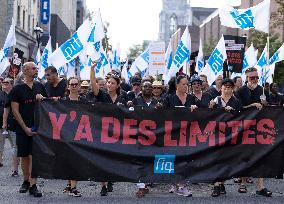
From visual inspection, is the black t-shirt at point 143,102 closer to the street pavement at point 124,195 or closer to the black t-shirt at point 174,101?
the black t-shirt at point 174,101

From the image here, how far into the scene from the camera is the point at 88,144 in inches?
347

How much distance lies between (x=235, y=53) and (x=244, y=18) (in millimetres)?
4870

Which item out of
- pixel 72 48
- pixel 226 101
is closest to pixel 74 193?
pixel 226 101

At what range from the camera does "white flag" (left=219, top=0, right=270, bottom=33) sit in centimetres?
1120

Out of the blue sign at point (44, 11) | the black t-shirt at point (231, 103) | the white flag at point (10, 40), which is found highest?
the blue sign at point (44, 11)

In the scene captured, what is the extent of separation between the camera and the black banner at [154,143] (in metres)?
8.77

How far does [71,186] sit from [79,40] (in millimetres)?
5012

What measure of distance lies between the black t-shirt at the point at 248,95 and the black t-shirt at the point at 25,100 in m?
3.33

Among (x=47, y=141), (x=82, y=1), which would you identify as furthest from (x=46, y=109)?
(x=82, y=1)

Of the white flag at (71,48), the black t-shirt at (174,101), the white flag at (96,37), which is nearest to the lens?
the black t-shirt at (174,101)

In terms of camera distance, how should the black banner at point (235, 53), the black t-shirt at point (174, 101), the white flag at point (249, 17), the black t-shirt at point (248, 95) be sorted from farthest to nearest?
the black banner at point (235, 53) < the white flag at point (249, 17) < the black t-shirt at point (248, 95) < the black t-shirt at point (174, 101)

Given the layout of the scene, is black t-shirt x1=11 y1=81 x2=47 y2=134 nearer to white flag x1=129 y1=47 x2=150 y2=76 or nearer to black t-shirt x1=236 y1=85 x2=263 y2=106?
black t-shirt x1=236 y1=85 x2=263 y2=106

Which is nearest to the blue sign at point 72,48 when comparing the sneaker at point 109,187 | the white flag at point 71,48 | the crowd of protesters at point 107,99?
the white flag at point 71,48

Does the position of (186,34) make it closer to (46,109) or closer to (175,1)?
(46,109)
